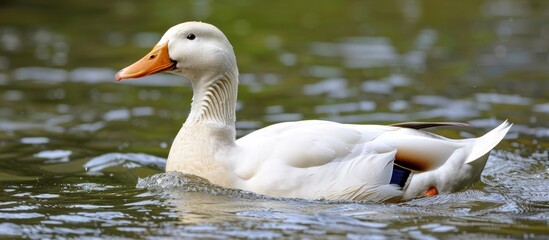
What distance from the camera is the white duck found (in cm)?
757

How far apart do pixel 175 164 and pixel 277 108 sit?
5.01 m

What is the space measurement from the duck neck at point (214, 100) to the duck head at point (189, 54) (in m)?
0.07

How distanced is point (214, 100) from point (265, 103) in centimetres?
508

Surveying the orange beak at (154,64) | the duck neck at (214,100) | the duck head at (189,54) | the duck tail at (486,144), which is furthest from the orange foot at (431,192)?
the orange beak at (154,64)

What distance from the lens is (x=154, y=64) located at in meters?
8.04

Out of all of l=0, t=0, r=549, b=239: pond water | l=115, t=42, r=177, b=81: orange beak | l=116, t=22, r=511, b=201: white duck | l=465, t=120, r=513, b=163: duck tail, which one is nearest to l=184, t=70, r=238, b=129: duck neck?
l=116, t=22, r=511, b=201: white duck

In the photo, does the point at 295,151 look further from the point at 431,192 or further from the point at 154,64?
the point at 154,64

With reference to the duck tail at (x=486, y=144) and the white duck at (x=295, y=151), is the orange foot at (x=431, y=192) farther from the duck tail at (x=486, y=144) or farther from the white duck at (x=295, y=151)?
the duck tail at (x=486, y=144)

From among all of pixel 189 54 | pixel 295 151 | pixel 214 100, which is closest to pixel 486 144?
pixel 295 151

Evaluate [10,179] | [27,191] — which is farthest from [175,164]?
[10,179]

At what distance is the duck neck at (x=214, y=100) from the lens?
8141 mm

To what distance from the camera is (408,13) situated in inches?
842

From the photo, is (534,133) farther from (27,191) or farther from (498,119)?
(27,191)

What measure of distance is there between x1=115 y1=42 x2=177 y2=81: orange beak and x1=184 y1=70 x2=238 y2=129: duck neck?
0.30 m
